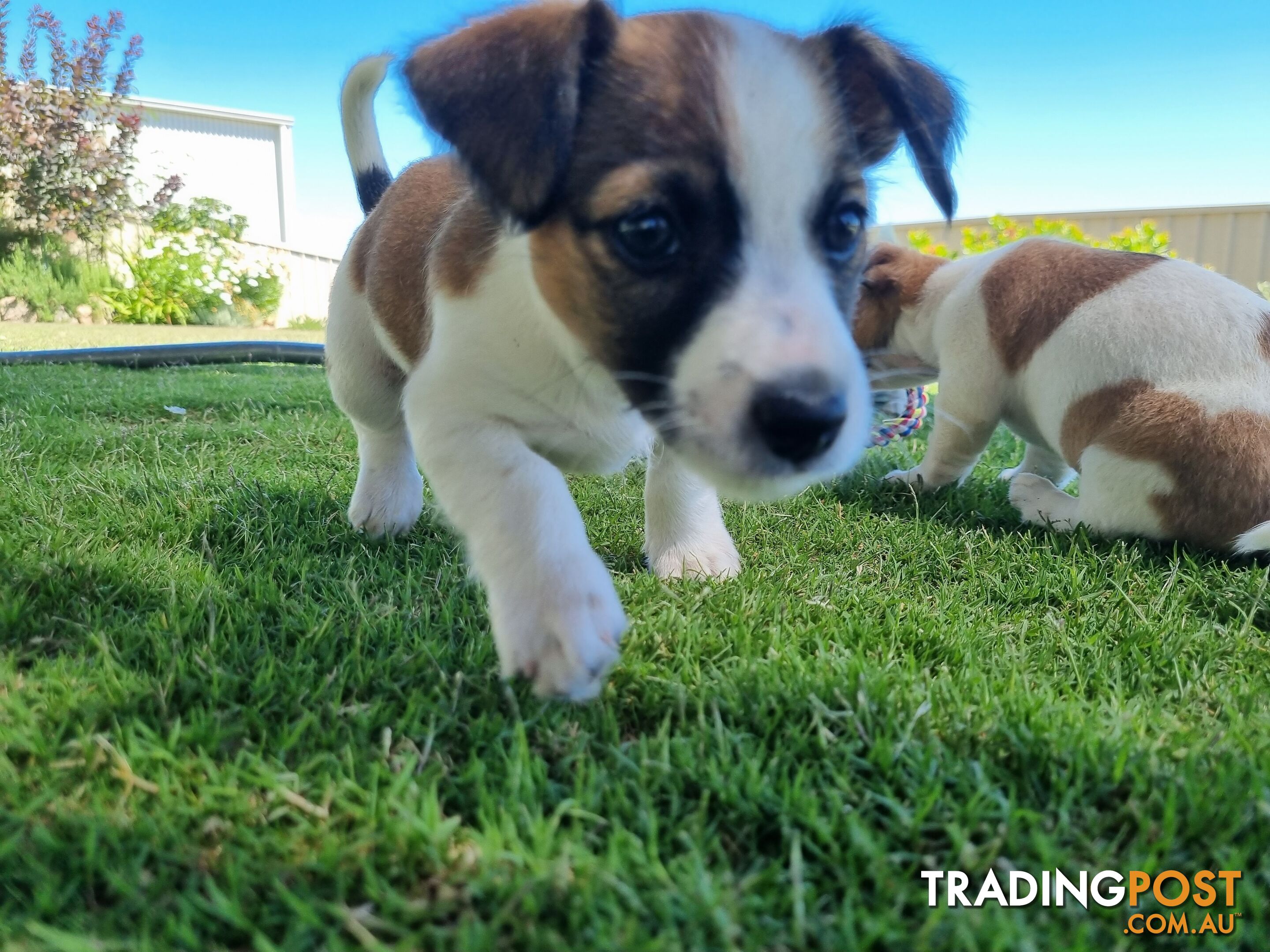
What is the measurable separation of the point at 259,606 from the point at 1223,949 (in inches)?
77.1

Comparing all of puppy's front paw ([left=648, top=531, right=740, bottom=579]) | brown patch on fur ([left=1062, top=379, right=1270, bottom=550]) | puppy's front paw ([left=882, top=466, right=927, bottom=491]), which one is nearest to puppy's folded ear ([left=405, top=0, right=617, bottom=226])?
puppy's front paw ([left=648, top=531, right=740, bottom=579])

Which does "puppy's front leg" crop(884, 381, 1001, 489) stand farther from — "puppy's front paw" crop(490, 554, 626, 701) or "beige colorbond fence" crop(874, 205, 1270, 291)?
"beige colorbond fence" crop(874, 205, 1270, 291)

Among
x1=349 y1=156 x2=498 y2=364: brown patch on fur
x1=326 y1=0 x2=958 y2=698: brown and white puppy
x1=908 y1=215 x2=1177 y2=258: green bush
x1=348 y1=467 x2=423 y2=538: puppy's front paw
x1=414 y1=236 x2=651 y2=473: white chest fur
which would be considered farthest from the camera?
x1=908 y1=215 x2=1177 y2=258: green bush

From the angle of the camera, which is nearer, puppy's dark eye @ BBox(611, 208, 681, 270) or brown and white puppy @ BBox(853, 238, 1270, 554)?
puppy's dark eye @ BBox(611, 208, 681, 270)

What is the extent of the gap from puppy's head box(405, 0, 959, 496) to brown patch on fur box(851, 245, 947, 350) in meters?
2.21

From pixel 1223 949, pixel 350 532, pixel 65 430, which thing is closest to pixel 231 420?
pixel 65 430

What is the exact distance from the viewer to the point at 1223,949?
1.10m

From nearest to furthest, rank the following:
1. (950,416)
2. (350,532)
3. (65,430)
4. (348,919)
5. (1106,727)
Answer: (348,919), (1106,727), (350,532), (950,416), (65,430)

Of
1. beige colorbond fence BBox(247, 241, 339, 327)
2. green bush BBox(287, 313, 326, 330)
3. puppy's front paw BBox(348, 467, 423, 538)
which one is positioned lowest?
green bush BBox(287, 313, 326, 330)

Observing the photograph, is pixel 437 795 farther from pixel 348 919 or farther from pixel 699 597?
pixel 699 597

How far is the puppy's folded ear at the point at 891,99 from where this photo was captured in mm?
2184

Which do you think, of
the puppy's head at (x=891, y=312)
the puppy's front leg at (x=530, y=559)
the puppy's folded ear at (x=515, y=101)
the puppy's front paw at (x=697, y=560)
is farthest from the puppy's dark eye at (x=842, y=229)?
the puppy's head at (x=891, y=312)

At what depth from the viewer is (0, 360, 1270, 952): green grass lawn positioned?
3.70 ft

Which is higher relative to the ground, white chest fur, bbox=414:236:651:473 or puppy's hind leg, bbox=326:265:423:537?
white chest fur, bbox=414:236:651:473
